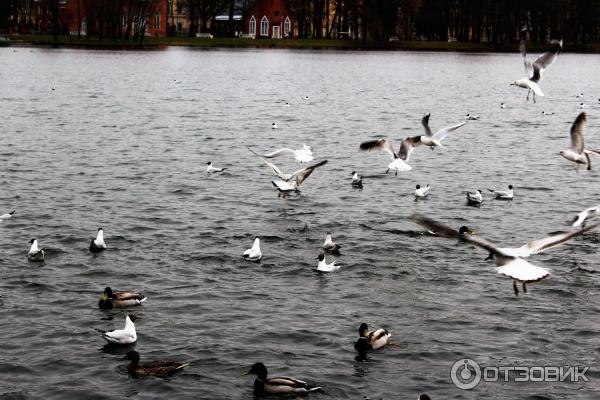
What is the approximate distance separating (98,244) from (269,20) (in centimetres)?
15165

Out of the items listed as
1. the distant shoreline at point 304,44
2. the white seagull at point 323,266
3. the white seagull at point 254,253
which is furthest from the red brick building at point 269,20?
the white seagull at point 323,266

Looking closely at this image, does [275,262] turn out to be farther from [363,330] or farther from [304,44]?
[304,44]

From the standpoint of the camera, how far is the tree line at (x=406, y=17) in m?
133

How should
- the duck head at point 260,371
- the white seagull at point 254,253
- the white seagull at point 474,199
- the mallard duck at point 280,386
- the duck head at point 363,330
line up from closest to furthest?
the mallard duck at point 280,386 < the duck head at point 260,371 < the duck head at point 363,330 < the white seagull at point 254,253 < the white seagull at point 474,199

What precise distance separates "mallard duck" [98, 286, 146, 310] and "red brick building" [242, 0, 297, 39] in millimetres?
151941

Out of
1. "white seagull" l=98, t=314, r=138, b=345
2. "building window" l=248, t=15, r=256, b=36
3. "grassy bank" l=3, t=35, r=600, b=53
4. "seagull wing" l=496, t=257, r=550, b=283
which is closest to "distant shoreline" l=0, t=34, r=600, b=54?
"grassy bank" l=3, t=35, r=600, b=53

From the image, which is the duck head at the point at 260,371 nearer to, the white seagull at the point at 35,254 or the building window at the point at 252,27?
the white seagull at the point at 35,254

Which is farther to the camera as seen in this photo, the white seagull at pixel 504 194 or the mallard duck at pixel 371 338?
the white seagull at pixel 504 194

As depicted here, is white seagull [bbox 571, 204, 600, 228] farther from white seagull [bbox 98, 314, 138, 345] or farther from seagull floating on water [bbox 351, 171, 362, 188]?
white seagull [bbox 98, 314, 138, 345]

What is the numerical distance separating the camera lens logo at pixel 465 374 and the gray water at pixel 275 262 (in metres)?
0.16

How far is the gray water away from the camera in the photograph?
15.0 meters

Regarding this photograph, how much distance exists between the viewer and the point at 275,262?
2052 centimetres

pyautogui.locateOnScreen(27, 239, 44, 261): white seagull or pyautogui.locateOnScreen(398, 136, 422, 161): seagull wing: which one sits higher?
pyautogui.locateOnScreen(398, 136, 422, 161): seagull wing

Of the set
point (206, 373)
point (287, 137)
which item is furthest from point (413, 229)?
point (287, 137)
